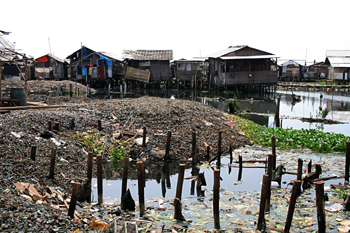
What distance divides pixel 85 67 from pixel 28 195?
129ft

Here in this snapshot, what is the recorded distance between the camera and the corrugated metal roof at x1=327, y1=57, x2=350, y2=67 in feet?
161

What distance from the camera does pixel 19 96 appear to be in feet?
52.0

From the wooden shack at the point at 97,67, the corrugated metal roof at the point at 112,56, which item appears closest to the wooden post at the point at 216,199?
the wooden shack at the point at 97,67

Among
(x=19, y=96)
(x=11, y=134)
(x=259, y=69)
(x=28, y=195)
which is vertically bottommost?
(x=28, y=195)

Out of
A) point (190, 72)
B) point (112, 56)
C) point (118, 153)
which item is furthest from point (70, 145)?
point (190, 72)

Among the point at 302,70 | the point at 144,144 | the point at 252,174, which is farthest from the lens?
the point at 302,70

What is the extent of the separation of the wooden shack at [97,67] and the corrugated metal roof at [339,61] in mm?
33011

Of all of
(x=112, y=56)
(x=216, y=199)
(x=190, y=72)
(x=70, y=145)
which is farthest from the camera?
(x=190, y=72)

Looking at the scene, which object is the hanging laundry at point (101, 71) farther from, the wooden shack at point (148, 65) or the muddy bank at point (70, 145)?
the muddy bank at point (70, 145)

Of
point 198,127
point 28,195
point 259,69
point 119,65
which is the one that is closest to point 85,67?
point 119,65

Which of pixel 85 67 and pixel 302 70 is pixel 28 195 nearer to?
pixel 85 67

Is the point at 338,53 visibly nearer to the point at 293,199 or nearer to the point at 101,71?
the point at 101,71

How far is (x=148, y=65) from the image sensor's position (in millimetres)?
44250

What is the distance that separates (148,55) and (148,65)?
55.8 inches
